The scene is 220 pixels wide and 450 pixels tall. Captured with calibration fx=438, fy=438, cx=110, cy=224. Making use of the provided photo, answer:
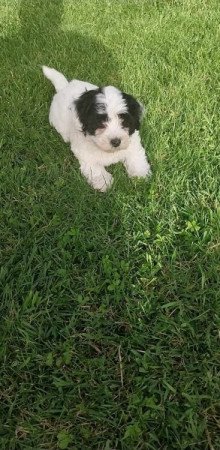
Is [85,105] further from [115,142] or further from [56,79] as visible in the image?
[56,79]

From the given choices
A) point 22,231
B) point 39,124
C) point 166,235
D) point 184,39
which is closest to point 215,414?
point 166,235

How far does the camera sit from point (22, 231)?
2822mm

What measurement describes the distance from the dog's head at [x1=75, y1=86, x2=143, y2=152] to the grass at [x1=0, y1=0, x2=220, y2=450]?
31cm

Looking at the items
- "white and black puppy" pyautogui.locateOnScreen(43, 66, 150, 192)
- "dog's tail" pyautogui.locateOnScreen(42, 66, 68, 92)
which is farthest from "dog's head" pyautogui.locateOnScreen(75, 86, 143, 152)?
"dog's tail" pyautogui.locateOnScreen(42, 66, 68, 92)

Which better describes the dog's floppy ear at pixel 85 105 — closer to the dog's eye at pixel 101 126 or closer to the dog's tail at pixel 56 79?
the dog's eye at pixel 101 126

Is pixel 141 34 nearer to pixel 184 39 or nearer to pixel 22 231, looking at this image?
pixel 184 39

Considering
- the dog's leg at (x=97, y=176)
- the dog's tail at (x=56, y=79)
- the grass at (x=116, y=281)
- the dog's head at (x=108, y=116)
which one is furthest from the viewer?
the dog's tail at (x=56, y=79)

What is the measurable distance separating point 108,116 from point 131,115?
17 centimetres

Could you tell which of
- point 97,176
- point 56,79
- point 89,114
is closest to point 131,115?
point 89,114

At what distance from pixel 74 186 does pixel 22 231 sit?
546 mm

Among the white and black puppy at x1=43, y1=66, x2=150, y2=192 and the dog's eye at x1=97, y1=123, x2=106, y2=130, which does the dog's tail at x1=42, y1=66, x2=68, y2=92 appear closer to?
the white and black puppy at x1=43, y1=66, x2=150, y2=192

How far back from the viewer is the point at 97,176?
3.21 meters

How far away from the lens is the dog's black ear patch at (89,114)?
2.98m

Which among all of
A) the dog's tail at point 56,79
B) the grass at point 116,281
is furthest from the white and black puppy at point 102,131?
the dog's tail at point 56,79
